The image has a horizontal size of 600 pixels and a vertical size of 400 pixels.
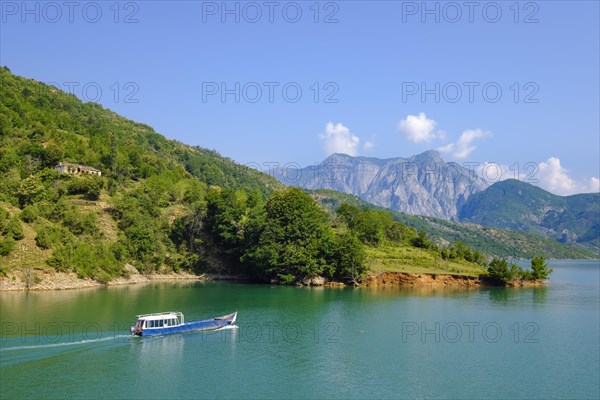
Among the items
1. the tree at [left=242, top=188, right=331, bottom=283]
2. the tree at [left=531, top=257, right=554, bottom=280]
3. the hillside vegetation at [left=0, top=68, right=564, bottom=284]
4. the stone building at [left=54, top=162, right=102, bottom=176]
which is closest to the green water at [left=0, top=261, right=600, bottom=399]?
the hillside vegetation at [left=0, top=68, right=564, bottom=284]

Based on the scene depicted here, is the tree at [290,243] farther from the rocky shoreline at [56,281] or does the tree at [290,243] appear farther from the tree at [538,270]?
the tree at [538,270]

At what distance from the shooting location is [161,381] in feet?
111

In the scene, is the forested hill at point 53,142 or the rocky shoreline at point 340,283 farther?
the forested hill at point 53,142

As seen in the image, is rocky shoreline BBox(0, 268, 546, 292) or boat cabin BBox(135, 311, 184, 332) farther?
rocky shoreline BBox(0, 268, 546, 292)

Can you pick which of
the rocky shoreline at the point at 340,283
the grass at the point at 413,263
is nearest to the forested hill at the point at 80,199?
the rocky shoreline at the point at 340,283

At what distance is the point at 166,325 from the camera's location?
47.0 m

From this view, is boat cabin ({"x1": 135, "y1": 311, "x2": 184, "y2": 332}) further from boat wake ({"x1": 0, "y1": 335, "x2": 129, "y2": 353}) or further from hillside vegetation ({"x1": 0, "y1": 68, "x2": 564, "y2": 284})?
hillside vegetation ({"x1": 0, "y1": 68, "x2": 564, "y2": 284})

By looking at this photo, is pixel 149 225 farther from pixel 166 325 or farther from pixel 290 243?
pixel 166 325

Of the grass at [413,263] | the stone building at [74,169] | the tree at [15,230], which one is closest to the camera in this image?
the tree at [15,230]

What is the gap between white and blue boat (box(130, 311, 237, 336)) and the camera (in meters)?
45.5

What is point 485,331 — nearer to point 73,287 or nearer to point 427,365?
point 427,365

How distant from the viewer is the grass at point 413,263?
90.9 meters

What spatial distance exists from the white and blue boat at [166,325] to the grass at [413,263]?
4444 centimetres

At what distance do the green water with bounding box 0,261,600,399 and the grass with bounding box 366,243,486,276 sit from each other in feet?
73.4
